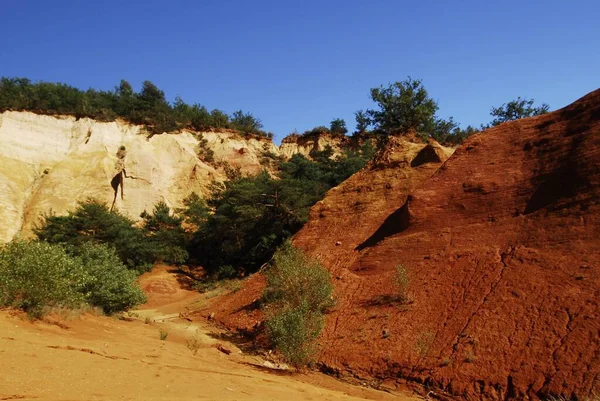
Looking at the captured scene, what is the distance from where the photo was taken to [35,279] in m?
9.98

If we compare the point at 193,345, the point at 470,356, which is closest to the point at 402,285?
the point at 470,356

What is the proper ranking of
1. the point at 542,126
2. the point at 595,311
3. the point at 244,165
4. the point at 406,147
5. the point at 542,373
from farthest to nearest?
the point at 244,165
the point at 406,147
the point at 542,126
the point at 595,311
the point at 542,373

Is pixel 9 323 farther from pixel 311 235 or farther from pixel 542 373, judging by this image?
pixel 311 235

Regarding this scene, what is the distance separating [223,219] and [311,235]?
960cm

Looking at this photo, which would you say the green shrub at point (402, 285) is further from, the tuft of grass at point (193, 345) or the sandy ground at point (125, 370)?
the tuft of grass at point (193, 345)

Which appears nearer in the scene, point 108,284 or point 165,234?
point 108,284

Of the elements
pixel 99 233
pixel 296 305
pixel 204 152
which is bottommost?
pixel 296 305

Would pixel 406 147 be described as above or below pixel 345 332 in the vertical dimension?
above

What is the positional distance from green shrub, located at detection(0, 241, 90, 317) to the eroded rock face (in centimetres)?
1975

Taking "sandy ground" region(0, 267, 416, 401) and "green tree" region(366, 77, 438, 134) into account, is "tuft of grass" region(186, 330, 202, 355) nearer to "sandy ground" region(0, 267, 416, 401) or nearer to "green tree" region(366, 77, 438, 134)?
"sandy ground" region(0, 267, 416, 401)

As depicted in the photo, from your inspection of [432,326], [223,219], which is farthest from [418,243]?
[223,219]

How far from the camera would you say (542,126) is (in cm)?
1485

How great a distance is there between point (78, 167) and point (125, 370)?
98.8 ft

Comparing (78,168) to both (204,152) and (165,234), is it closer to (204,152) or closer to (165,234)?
(165,234)
